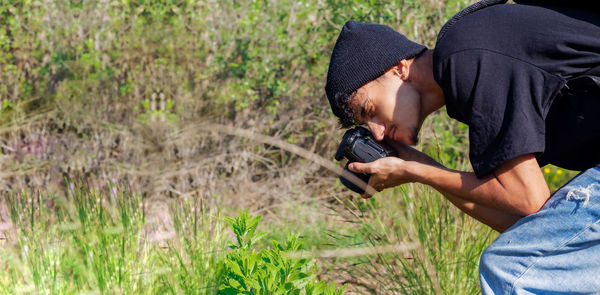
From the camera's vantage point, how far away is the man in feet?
5.44

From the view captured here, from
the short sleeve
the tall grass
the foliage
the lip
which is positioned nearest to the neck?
the lip

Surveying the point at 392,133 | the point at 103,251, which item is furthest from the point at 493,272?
the point at 103,251

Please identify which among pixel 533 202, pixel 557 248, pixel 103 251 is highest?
pixel 533 202

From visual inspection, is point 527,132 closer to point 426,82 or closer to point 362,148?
point 426,82

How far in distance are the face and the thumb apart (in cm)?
11

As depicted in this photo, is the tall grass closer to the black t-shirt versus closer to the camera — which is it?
the camera

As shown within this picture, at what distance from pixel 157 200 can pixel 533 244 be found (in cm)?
339

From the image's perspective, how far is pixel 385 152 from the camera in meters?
2.11

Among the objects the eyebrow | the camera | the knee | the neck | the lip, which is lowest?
the knee

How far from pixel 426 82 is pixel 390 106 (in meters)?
0.13

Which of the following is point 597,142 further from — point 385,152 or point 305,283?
point 305,283

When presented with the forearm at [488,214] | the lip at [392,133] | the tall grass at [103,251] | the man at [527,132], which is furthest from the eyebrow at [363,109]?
the tall grass at [103,251]

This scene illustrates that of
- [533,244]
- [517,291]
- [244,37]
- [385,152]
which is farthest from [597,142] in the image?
[244,37]

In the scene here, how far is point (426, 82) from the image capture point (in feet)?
6.48
